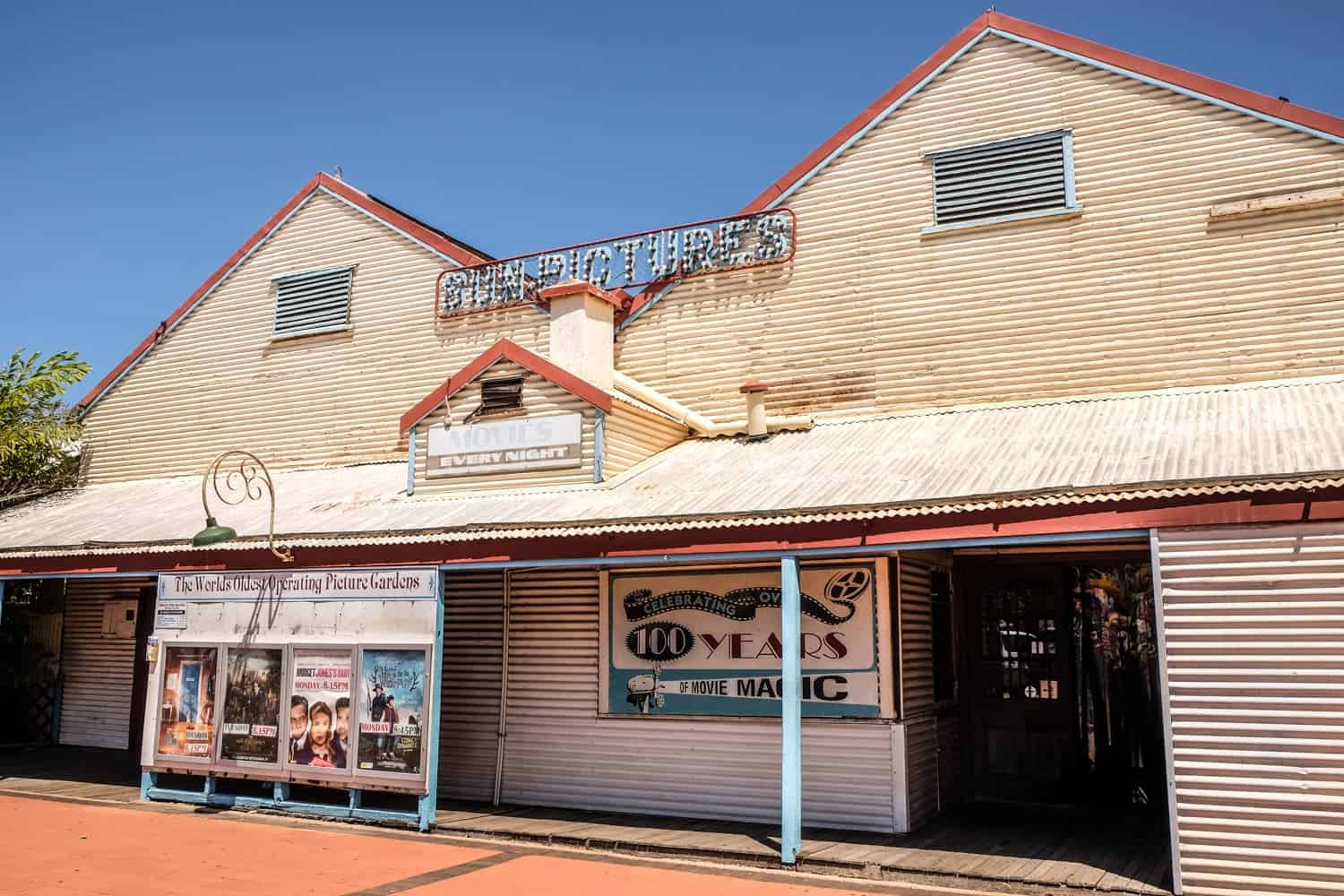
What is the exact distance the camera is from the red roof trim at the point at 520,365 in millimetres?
12406

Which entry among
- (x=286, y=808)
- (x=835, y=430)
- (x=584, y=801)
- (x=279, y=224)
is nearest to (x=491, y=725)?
(x=584, y=801)

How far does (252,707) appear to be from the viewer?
12273 mm

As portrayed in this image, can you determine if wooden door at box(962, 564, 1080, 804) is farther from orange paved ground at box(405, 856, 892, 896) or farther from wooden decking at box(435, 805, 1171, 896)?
orange paved ground at box(405, 856, 892, 896)

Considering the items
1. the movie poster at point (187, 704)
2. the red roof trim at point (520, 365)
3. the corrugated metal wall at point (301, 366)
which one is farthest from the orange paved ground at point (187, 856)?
the corrugated metal wall at point (301, 366)

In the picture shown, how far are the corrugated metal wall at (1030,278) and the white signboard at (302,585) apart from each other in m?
4.67

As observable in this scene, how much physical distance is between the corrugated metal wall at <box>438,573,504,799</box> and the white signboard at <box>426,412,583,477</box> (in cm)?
134

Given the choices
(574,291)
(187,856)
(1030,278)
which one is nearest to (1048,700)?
(1030,278)

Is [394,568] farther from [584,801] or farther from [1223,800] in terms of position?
[1223,800]

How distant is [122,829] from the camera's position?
11.0 m

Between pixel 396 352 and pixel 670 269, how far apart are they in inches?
182

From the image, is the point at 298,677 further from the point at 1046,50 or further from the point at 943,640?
the point at 1046,50

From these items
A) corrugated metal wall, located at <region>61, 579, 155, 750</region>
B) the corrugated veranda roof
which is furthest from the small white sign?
corrugated metal wall, located at <region>61, 579, 155, 750</region>

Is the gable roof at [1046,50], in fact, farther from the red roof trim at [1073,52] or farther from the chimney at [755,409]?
the chimney at [755,409]

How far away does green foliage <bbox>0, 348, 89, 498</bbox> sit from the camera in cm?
1781
